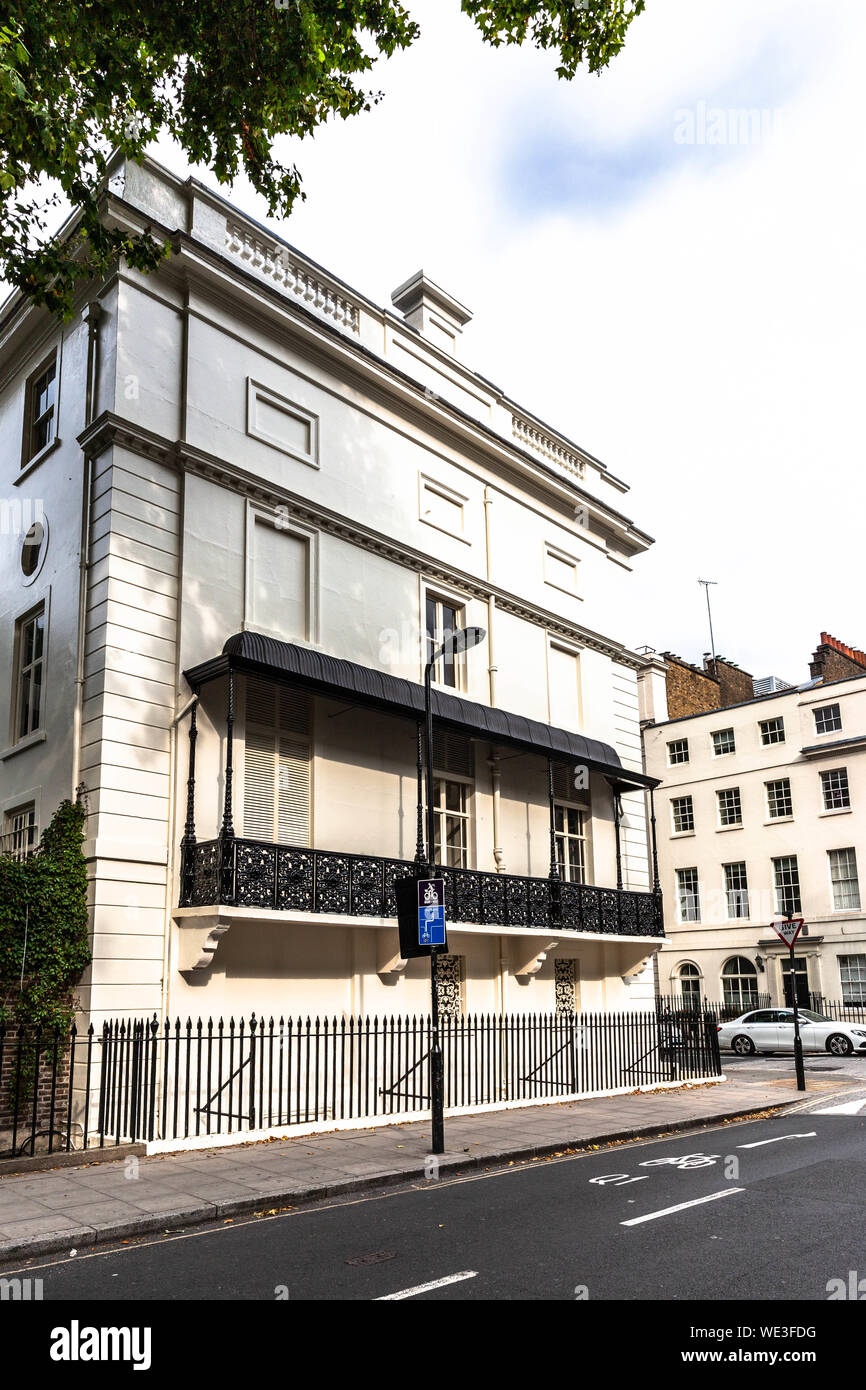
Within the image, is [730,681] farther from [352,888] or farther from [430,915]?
[430,915]

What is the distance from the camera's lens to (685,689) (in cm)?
4491

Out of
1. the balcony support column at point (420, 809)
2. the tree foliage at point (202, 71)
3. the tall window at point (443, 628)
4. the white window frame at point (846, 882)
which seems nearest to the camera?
the tree foliage at point (202, 71)

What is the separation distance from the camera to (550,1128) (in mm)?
14391

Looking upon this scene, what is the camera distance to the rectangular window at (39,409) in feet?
58.0

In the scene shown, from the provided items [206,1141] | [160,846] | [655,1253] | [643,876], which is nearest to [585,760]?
[643,876]

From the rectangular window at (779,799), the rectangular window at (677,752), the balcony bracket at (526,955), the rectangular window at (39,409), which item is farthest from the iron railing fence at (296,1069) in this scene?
the rectangular window at (677,752)

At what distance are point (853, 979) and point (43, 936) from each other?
30.0 meters

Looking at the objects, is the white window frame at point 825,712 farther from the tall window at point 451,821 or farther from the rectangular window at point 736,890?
the tall window at point 451,821

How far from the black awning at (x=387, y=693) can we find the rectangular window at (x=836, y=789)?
58.6 ft

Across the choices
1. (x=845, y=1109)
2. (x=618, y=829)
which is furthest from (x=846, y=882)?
(x=845, y=1109)

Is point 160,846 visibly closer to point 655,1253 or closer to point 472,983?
point 472,983

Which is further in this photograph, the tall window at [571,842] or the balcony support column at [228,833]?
the tall window at [571,842]

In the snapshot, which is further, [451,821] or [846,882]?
[846,882]
